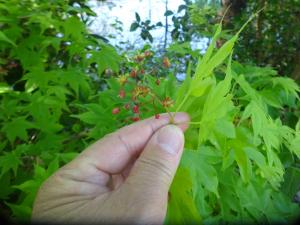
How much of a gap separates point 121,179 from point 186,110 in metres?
0.27

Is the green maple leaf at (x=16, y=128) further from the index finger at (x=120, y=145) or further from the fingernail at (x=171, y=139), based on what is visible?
the fingernail at (x=171, y=139)

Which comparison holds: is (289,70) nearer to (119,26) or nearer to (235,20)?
(235,20)

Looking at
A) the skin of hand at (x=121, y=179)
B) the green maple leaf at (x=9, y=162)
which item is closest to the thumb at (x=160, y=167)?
the skin of hand at (x=121, y=179)

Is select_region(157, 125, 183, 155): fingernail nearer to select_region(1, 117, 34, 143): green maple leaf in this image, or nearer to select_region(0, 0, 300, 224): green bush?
select_region(0, 0, 300, 224): green bush

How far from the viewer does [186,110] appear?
0.75 m

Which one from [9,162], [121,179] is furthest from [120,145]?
[9,162]

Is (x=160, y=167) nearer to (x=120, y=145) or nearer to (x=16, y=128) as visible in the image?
(x=120, y=145)

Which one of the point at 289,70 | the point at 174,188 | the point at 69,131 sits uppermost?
the point at 174,188

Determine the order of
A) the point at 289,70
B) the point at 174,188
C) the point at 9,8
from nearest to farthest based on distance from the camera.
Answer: the point at 174,188, the point at 9,8, the point at 289,70

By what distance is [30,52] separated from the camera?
1.69m

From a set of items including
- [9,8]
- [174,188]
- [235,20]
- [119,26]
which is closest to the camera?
[174,188]

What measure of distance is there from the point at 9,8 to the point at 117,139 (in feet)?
3.45

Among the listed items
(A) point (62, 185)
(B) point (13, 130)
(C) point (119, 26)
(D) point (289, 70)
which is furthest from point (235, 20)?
(A) point (62, 185)

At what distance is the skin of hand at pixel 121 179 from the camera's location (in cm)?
73
